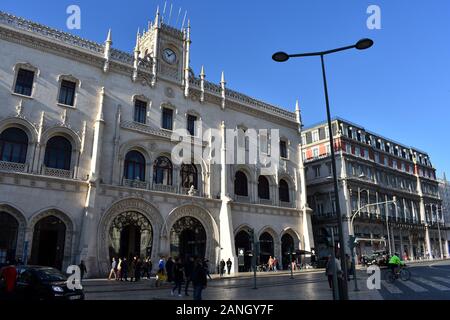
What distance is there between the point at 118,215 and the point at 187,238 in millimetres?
6849

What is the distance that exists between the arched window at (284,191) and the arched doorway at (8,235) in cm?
2583

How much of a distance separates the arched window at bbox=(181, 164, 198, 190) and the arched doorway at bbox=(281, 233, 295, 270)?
40.8ft

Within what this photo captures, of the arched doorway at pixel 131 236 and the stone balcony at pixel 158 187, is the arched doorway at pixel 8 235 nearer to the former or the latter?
the arched doorway at pixel 131 236

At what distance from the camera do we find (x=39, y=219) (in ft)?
81.1

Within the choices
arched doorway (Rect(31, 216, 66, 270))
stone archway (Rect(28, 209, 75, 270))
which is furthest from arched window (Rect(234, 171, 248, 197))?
arched doorway (Rect(31, 216, 66, 270))

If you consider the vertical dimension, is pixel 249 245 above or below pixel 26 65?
below

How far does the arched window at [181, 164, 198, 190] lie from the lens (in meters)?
33.1

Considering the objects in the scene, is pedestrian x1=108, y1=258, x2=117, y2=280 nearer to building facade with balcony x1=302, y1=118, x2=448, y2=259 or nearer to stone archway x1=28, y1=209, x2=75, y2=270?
stone archway x1=28, y1=209, x2=75, y2=270

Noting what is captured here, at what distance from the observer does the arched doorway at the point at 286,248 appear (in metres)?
38.9

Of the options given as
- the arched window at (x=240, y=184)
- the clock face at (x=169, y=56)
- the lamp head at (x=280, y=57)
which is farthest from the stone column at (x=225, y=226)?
the lamp head at (x=280, y=57)

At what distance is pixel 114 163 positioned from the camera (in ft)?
93.9

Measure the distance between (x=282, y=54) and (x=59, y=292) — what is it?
37.3ft

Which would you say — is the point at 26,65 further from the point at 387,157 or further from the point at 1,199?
the point at 387,157
